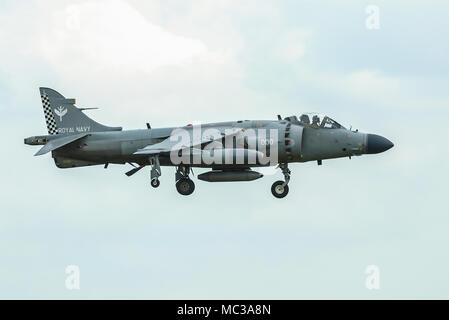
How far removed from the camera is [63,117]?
119ft

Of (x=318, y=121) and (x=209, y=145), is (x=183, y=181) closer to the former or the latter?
(x=209, y=145)

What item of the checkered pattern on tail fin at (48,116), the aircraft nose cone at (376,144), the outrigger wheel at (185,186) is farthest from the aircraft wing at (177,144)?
the aircraft nose cone at (376,144)

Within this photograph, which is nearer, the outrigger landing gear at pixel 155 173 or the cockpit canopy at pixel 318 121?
the outrigger landing gear at pixel 155 173

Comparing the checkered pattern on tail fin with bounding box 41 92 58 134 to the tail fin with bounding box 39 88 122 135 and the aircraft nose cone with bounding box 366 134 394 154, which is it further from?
the aircraft nose cone with bounding box 366 134 394 154

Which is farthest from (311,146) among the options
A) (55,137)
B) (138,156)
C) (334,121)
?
(55,137)

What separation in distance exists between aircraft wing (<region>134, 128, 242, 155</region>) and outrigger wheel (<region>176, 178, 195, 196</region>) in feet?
5.13

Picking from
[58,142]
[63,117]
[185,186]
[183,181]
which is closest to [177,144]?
[183,181]

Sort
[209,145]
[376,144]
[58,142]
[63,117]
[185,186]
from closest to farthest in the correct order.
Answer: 1. [209,145]
2. [376,144]
3. [185,186]
4. [58,142]
5. [63,117]

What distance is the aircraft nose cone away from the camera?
34.9m

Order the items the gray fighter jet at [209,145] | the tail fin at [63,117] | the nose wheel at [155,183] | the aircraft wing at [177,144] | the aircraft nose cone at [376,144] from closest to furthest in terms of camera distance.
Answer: the aircraft wing at [177,144] < the nose wheel at [155,183] < the gray fighter jet at [209,145] < the aircraft nose cone at [376,144] < the tail fin at [63,117]

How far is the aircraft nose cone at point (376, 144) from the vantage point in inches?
1375

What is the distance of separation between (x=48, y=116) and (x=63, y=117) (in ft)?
1.90

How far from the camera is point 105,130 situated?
36.2 meters

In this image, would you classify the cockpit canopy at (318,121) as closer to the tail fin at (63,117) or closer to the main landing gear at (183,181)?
the main landing gear at (183,181)
